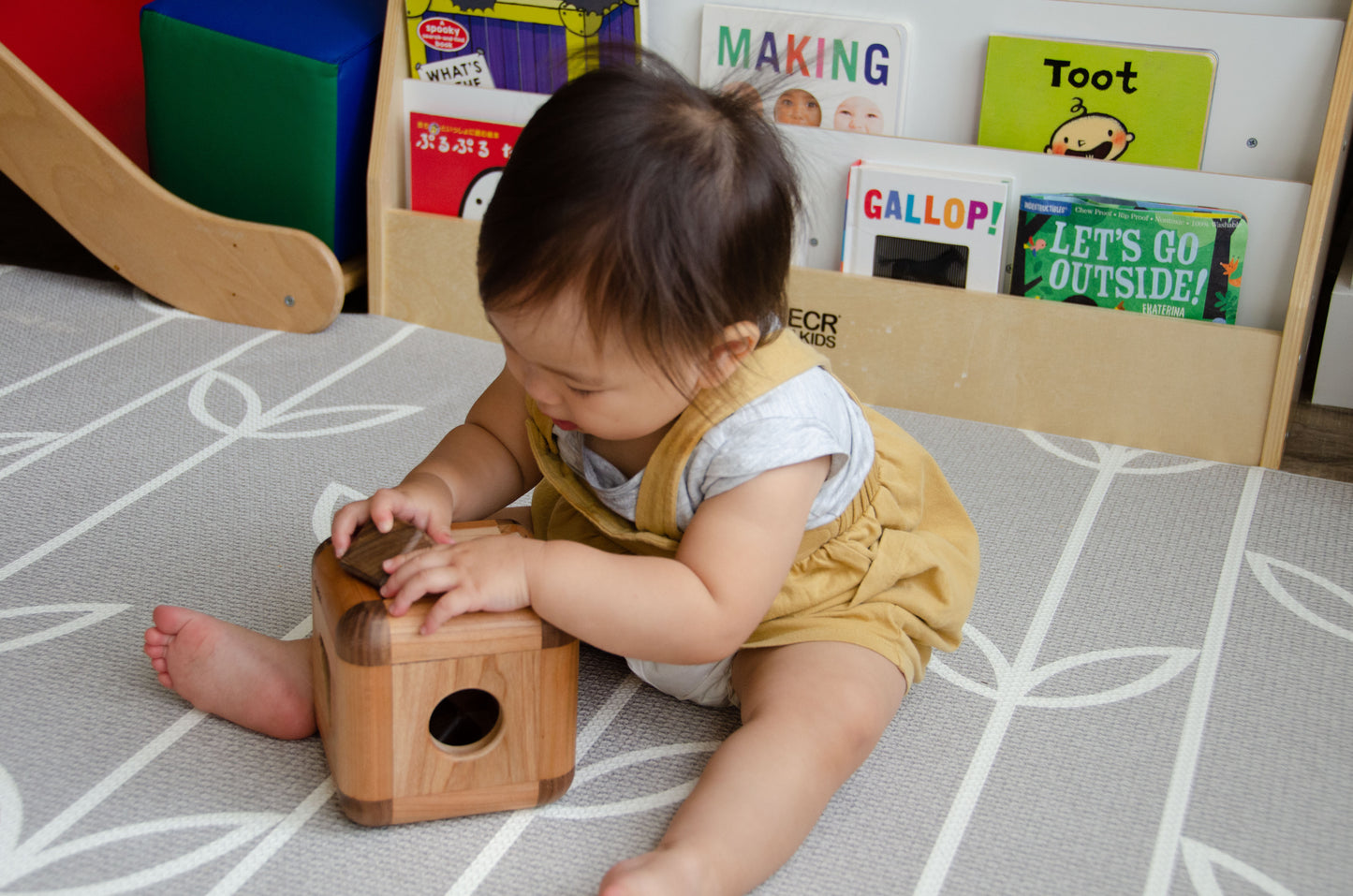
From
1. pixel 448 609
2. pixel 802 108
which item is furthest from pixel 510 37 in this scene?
pixel 448 609

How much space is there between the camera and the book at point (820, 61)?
43.9 inches

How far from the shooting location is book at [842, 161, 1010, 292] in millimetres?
1094

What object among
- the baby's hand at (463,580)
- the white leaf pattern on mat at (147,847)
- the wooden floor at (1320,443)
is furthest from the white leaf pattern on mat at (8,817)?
the wooden floor at (1320,443)

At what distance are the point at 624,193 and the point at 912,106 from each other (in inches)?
24.7

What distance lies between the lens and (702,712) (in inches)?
30.0

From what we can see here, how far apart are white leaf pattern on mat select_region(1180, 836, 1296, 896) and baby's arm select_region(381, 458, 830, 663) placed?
25 cm

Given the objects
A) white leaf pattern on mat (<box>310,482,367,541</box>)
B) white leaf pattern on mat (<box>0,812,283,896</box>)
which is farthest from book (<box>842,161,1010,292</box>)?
white leaf pattern on mat (<box>0,812,283,896</box>)

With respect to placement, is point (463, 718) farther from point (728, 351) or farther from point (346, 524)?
point (728, 351)

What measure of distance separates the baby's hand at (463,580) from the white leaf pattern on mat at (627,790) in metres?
0.13

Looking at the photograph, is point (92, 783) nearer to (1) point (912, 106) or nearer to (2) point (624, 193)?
(2) point (624, 193)

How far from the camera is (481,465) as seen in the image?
2.64ft

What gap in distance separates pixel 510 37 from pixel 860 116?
348 millimetres

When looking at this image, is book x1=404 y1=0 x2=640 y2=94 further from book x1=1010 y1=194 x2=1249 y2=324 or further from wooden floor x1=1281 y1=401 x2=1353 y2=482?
wooden floor x1=1281 y1=401 x2=1353 y2=482

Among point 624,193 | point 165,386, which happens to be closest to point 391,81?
point 165,386
